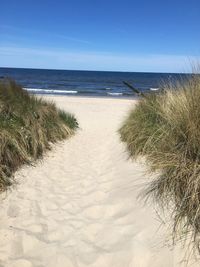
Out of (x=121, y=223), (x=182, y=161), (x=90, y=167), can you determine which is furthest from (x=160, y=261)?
(x=90, y=167)

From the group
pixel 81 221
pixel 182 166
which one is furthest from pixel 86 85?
pixel 182 166

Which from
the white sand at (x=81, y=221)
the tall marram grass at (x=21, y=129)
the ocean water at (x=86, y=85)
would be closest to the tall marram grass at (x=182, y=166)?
the white sand at (x=81, y=221)

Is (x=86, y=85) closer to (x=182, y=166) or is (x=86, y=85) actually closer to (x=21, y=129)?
(x=21, y=129)

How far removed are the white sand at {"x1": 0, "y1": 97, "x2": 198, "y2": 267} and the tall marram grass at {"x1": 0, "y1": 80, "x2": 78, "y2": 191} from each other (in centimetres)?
26

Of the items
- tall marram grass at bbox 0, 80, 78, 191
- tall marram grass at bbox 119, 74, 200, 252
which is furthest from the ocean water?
tall marram grass at bbox 0, 80, 78, 191

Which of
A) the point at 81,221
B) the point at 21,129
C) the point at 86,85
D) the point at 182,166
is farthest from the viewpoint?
the point at 86,85

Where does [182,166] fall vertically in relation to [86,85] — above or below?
below

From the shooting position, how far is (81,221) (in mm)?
4238

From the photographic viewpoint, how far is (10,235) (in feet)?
12.7

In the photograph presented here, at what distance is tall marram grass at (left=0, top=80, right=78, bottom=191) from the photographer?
5.59m

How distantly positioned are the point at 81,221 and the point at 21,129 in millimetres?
2753

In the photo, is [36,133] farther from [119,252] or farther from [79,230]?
[119,252]

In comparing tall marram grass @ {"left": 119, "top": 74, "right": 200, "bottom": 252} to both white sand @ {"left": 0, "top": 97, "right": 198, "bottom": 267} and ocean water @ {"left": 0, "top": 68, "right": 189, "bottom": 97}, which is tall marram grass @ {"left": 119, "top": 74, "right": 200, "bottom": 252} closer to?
white sand @ {"left": 0, "top": 97, "right": 198, "bottom": 267}

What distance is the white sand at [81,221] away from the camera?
343cm
